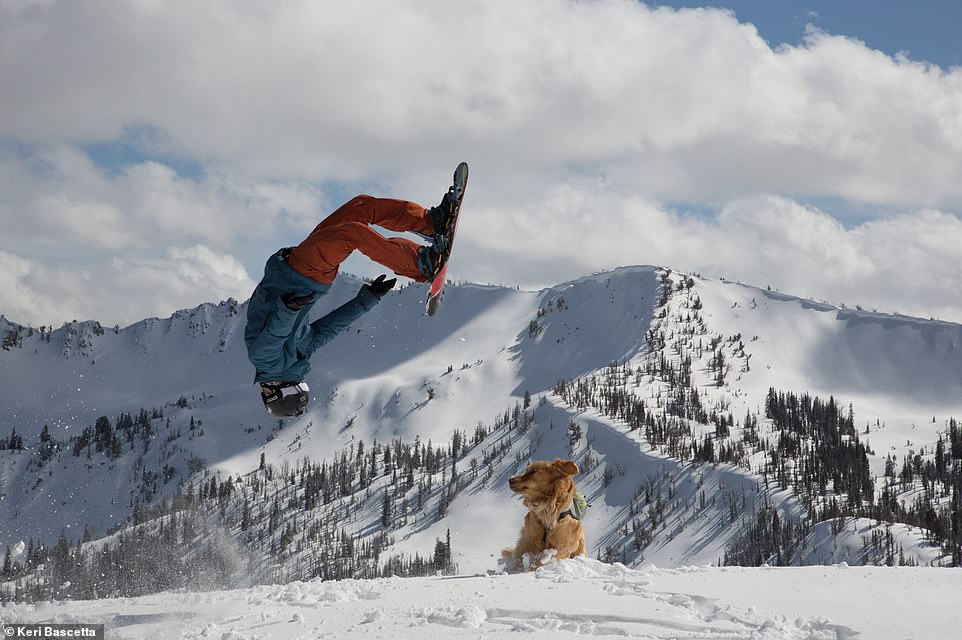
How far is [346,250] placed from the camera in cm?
855

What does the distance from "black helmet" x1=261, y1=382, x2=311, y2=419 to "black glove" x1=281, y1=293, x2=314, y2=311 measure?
1.50 metres

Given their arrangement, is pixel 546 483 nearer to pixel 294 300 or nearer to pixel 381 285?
pixel 381 285

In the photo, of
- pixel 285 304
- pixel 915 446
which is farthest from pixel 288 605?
pixel 915 446

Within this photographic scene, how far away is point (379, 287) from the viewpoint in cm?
970

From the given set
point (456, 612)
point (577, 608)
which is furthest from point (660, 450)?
point (456, 612)

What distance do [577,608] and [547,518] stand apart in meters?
4.89

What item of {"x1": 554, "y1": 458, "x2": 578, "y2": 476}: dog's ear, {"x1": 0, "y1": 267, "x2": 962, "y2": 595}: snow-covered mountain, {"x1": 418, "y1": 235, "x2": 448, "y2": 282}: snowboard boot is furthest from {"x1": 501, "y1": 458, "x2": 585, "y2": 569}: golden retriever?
{"x1": 0, "y1": 267, "x2": 962, "y2": 595}: snow-covered mountain

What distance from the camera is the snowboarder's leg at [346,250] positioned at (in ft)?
27.7

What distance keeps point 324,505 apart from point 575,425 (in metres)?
50.4

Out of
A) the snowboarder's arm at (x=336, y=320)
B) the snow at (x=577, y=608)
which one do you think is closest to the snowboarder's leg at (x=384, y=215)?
the snowboarder's arm at (x=336, y=320)

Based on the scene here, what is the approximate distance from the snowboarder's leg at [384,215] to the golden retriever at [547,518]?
15.5 feet

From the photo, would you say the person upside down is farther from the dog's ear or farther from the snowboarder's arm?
the dog's ear

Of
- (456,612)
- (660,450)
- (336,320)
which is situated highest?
(660,450)

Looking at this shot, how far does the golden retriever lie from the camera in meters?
11.4
